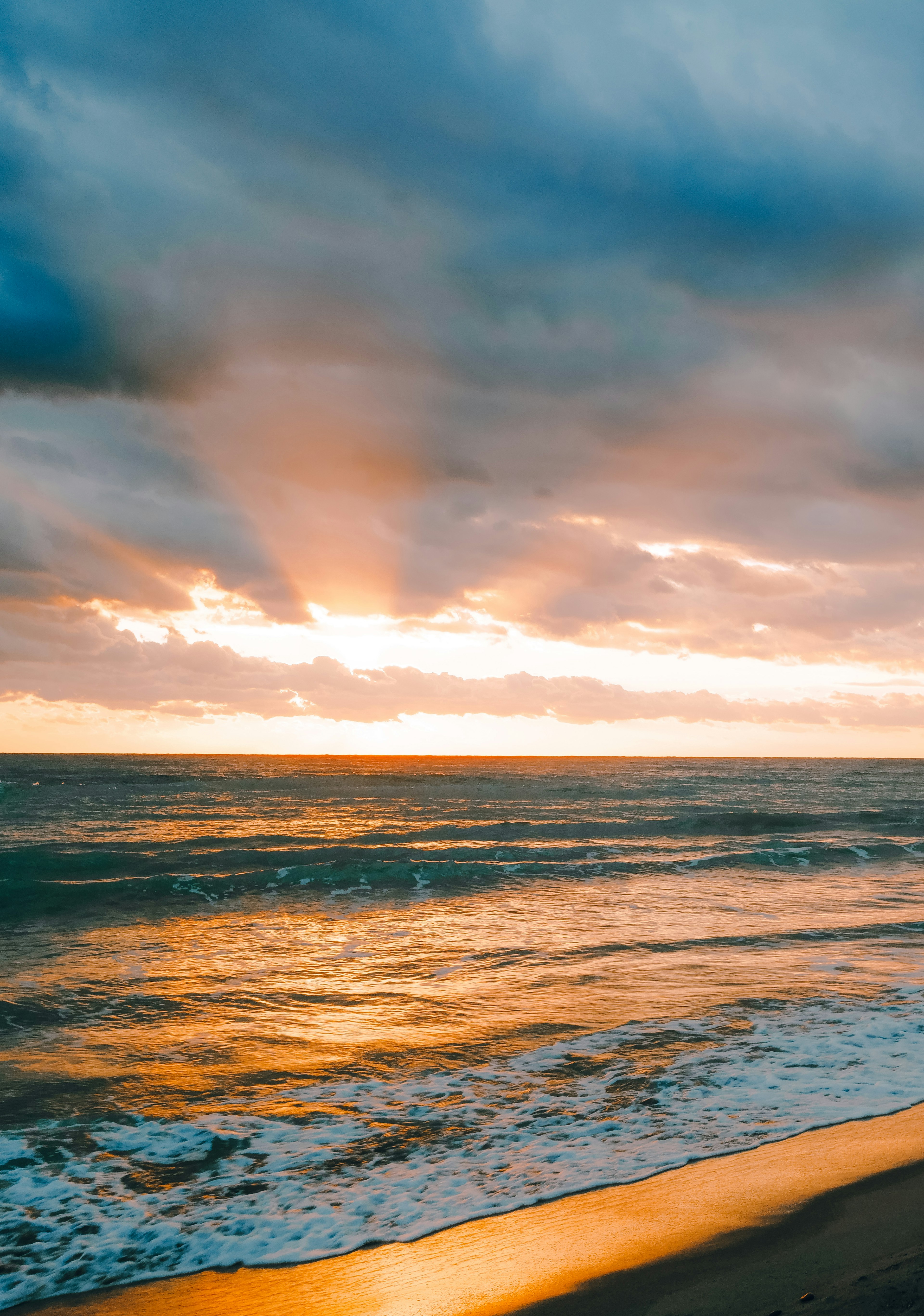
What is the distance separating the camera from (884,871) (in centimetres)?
2419

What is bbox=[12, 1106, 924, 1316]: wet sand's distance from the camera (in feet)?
14.1

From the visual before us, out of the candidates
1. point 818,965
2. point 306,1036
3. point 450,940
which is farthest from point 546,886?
point 306,1036

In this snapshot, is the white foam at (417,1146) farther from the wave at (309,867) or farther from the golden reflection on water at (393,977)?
the wave at (309,867)

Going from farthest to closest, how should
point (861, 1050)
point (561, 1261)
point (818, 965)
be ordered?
point (818, 965) < point (861, 1050) < point (561, 1261)

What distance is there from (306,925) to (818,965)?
10.0 m

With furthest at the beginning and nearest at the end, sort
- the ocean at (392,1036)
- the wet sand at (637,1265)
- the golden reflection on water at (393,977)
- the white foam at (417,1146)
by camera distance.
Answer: the golden reflection on water at (393,977) < the ocean at (392,1036) < the white foam at (417,1146) < the wet sand at (637,1265)

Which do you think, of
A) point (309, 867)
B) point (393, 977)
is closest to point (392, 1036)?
point (393, 977)

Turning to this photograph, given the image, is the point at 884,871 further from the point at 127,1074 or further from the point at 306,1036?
the point at 127,1074

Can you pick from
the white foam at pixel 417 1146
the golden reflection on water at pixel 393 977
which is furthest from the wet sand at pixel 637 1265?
the golden reflection on water at pixel 393 977

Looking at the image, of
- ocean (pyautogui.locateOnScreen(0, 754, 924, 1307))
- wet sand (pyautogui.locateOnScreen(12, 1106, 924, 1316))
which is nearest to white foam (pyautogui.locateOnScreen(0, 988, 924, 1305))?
ocean (pyautogui.locateOnScreen(0, 754, 924, 1307))

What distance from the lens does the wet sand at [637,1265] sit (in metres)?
4.31

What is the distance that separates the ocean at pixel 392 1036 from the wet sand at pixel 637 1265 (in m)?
0.26

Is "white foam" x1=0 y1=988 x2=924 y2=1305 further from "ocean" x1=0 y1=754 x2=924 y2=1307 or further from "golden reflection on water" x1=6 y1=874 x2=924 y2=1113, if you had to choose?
"golden reflection on water" x1=6 y1=874 x2=924 y2=1113

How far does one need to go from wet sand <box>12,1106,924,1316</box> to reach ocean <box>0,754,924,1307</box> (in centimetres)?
26
